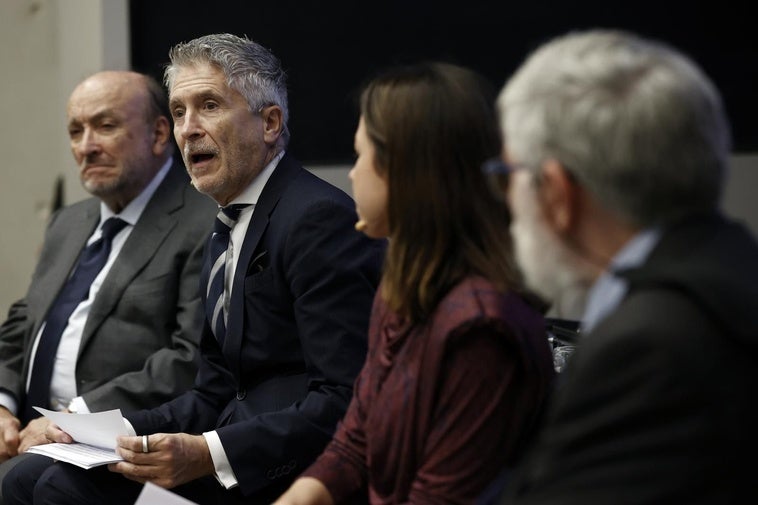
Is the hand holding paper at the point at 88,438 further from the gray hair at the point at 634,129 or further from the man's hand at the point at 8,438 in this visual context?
the gray hair at the point at 634,129

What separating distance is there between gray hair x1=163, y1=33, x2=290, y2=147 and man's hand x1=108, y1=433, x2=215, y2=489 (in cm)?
79

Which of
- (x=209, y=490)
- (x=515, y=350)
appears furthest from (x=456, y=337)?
(x=209, y=490)

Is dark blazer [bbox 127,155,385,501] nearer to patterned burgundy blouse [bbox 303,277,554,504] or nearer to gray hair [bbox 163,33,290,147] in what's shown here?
gray hair [bbox 163,33,290,147]

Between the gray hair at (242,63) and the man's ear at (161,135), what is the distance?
68 centimetres

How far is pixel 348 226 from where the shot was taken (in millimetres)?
2357

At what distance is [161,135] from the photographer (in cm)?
329

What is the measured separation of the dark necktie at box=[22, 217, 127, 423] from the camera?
3.07 m

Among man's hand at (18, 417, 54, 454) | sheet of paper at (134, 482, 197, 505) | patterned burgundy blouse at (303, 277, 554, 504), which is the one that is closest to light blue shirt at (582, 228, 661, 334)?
patterned burgundy blouse at (303, 277, 554, 504)

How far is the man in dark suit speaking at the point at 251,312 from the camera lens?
2264mm

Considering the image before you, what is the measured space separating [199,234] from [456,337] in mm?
1511

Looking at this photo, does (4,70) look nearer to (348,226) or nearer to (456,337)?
(348,226)

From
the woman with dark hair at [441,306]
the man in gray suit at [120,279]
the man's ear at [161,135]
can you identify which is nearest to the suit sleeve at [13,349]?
the man in gray suit at [120,279]

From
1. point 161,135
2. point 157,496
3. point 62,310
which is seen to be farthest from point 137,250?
point 157,496

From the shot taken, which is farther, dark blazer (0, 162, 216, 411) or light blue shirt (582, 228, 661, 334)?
A: dark blazer (0, 162, 216, 411)
